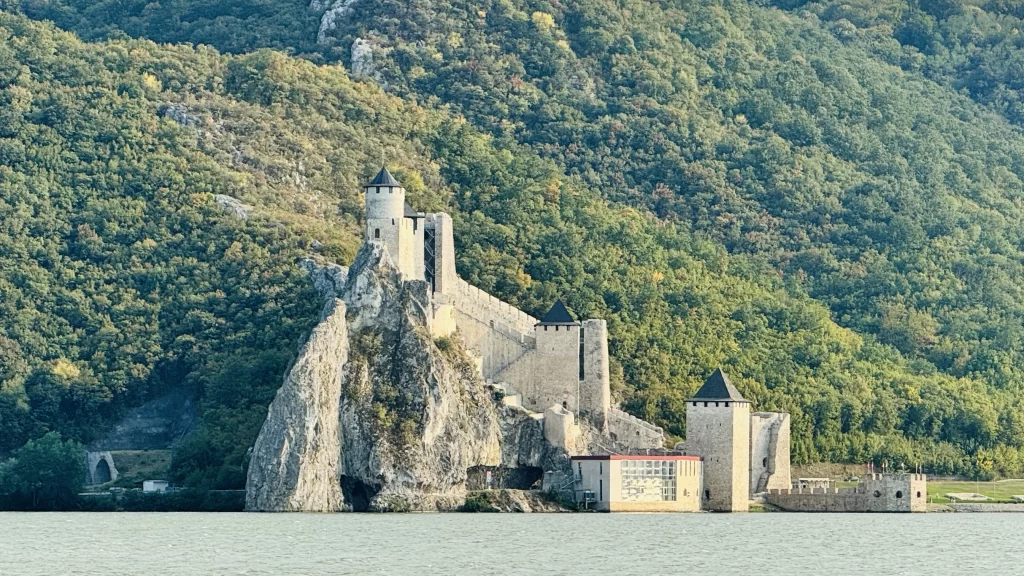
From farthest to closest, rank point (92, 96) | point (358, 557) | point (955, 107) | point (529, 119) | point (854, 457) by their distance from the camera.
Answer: point (955, 107), point (529, 119), point (92, 96), point (854, 457), point (358, 557)

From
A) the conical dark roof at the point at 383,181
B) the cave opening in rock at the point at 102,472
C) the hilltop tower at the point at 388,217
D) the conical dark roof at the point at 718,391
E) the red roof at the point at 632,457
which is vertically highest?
the conical dark roof at the point at 383,181

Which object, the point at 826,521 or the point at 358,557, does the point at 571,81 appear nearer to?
the point at 826,521

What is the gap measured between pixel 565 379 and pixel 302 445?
13.5 meters

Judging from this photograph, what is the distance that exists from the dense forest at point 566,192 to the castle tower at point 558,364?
8.57 metres

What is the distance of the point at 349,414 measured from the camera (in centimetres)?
10756

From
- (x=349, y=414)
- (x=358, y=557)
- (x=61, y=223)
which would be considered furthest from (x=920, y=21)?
(x=358, y=557)

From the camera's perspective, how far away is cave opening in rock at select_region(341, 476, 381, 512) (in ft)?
353

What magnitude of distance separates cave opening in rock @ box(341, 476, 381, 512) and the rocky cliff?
0.04m

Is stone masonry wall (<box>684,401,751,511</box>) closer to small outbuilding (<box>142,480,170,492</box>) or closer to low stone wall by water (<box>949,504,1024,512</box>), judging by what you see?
low stone wall by water (<box>949,504,1024,512</box>)

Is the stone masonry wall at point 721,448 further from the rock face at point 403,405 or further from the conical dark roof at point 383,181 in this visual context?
the conical dark roof at point 383,181

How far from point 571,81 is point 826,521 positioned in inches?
2578

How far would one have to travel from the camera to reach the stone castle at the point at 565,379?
363ft

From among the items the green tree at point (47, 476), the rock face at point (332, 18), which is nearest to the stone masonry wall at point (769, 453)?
the green tree at point (47, 476)

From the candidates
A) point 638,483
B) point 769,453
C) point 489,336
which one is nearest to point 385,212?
point 489,336
